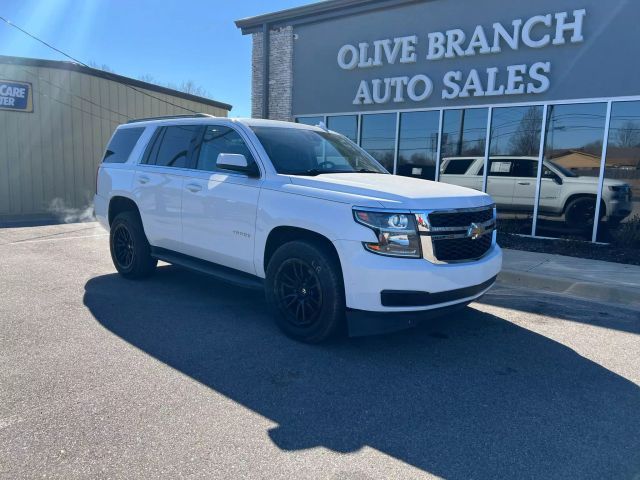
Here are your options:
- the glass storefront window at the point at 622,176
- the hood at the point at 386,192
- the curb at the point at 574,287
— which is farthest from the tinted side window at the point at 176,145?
the glass storefront window at the point at 622,176

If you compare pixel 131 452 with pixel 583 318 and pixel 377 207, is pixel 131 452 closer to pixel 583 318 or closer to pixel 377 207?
pixel 377 207

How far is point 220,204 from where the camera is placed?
5078mm

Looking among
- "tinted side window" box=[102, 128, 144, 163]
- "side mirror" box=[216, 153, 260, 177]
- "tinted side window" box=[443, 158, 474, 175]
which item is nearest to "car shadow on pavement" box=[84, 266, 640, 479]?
"side mirror" box=[216, 153, 260, 177]

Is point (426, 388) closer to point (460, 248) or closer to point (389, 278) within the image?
point (389, 278)

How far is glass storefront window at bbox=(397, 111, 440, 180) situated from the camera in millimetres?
11438

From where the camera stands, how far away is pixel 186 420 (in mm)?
3123

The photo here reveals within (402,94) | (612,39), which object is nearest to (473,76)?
(402,94)

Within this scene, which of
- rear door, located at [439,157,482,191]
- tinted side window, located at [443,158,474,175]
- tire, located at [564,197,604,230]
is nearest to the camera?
tire, located at [564,197,604,230]

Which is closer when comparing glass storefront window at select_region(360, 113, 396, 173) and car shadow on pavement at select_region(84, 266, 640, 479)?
car shadow on pavement at select_region(84, 266, 640, 479)

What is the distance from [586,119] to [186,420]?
9.22m

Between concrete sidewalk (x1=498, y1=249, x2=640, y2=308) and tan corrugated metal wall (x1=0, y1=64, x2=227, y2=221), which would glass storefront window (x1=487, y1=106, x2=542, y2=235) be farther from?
tan corrugated metal wall (x1=0, y1=64, x2=227, y2=221)

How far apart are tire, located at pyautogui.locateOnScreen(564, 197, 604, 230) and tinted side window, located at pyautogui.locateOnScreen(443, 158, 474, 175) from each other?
7.18 feet

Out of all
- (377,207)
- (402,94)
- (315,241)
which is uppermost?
(402,94)

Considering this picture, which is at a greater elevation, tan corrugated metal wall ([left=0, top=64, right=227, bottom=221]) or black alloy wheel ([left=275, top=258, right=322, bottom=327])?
tan corrugated metal wall ([left=0, top=64, right=227, bottom=221])
